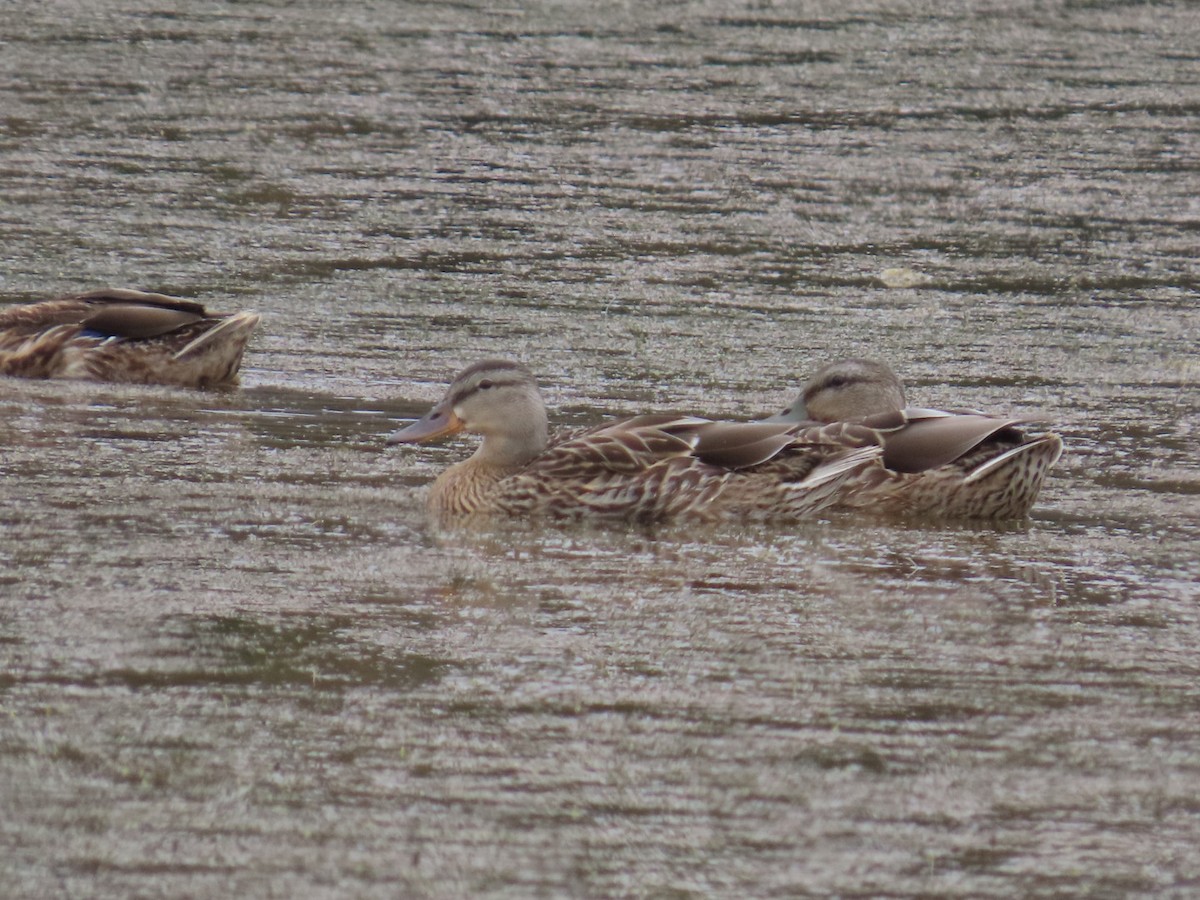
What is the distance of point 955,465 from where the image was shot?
8.45m

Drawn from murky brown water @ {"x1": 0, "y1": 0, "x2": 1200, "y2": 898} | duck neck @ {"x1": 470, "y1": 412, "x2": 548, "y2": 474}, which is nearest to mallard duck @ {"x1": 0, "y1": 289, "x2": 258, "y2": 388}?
murky brown water @ {"x1": 0, "y1": 0, "x2": 1200, "y2": 898}

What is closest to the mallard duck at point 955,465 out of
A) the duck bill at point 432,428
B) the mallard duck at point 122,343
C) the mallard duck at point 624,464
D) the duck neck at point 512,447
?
the mallard duck at point 624,464

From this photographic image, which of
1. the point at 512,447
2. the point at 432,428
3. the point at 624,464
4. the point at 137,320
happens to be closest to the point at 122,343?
the point at 137,320

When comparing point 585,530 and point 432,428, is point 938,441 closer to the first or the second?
point 585,530

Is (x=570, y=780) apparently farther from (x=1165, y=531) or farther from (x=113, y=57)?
(x=113, y=57)

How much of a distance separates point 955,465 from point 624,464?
132 centimetres

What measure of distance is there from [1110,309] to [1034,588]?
503 cm

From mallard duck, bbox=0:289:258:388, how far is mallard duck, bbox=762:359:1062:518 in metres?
3.22

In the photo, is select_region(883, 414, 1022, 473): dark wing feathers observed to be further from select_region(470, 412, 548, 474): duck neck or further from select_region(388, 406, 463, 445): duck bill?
select_region(388, 406, 463, 445): duck bill

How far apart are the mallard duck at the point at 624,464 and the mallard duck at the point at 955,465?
0.11 m

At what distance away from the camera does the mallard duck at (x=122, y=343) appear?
10.2 meters

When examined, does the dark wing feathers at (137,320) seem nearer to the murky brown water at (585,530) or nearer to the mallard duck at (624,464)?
the murky brown water at (585,530)

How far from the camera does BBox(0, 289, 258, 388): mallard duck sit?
10164 millimetres

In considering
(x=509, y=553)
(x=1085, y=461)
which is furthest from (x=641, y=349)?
(x=509, y=553)
